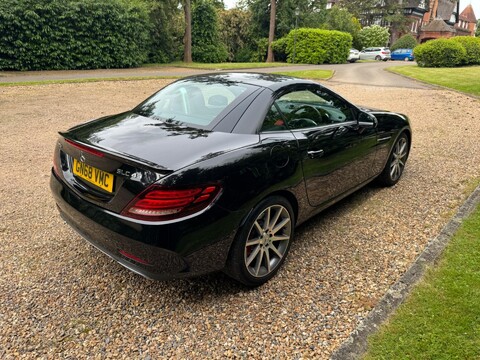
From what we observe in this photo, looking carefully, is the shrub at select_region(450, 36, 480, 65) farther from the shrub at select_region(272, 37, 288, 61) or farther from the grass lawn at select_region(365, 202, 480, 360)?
the grass lawn at select_region(365, 202, 480, 360)

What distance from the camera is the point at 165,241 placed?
6.79 feet

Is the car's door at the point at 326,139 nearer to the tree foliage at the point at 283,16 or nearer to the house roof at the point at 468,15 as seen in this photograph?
the tree foliage at the point at 283,16

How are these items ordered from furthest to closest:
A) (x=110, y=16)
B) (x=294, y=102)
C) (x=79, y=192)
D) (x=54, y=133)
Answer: (x=110, y=16)
(x=54, y=133)
(x=294, y=102)
(x=79, y=192)

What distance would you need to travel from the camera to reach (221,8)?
35.6 metres

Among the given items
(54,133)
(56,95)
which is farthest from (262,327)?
(56,95)

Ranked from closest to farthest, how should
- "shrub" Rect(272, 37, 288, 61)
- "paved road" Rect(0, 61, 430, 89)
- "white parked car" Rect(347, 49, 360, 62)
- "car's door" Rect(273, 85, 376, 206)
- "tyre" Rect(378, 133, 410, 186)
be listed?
"car's door" Rect(273, 85, 376, 206) → "tyre" Rect(378, 133, 410, 186) → "paved road" Rect(0, 61, 430, 89) → "shrub" Rect(272, 37, 288, 61) → "white parked car" Rect(347, 49, 360, 62)

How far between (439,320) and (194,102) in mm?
2383

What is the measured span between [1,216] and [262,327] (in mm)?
3001

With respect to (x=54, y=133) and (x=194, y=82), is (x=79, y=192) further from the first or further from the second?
(x=54, y=133)

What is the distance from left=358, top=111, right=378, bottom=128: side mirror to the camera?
3.67m

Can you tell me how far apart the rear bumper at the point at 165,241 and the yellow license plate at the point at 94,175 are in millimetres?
152

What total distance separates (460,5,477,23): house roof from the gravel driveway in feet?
295

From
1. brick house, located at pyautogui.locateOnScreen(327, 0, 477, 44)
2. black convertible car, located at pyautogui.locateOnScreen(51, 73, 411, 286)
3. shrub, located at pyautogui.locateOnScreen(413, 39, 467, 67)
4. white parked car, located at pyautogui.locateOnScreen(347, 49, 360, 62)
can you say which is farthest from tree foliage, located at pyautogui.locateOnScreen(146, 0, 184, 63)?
brick house, located at pyautogui.locateOnScreen(327, 0, 477, 44)

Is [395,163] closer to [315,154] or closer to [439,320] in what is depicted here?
[315,154]
